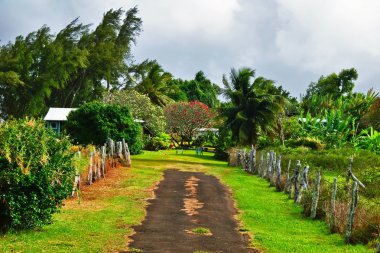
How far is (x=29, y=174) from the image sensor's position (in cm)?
1416

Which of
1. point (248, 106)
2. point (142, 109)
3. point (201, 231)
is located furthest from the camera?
point (142, 109)

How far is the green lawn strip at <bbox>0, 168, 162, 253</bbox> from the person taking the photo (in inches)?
522

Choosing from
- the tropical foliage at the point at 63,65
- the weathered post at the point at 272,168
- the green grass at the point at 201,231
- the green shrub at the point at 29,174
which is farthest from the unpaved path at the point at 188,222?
the tropical foliage at the point at 63,65

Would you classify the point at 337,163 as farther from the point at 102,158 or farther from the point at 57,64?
the point at 57,64

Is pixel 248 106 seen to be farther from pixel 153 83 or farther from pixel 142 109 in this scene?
pixel 153 83

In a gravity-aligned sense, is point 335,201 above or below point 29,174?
below

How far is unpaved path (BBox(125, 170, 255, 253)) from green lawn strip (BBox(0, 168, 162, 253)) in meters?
0.50

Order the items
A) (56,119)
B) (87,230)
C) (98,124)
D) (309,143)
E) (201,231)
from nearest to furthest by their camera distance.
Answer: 1. (87,230)
2. (201,231)
3. (98,124)
4. (309,143)
5. (56,119)

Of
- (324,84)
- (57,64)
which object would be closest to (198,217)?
(57,64)

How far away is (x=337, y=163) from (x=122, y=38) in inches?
→ 1869

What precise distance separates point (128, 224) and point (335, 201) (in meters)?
7.33

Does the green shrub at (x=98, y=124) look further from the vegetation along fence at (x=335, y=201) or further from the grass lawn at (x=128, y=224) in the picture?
the vegetation along fence at (x=335, y=201)

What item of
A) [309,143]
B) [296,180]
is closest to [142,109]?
[309,143]

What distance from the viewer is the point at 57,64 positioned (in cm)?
6956
